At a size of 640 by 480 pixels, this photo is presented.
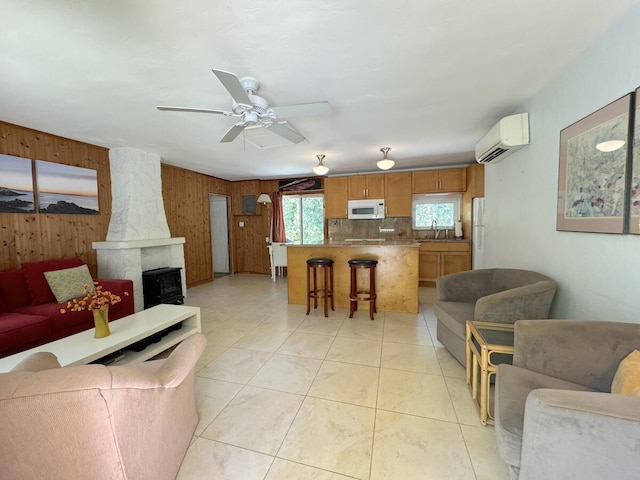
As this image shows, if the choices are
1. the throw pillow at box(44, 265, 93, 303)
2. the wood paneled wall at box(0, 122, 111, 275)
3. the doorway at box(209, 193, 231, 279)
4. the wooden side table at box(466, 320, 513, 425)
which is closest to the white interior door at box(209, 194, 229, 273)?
the doorway at box(209, 193, 231, 279)

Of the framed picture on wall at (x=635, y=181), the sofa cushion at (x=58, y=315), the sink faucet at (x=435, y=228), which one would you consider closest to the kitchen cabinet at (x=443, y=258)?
the sink faucet at (x=435, y=228)

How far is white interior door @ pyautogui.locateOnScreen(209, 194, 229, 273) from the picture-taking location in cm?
672

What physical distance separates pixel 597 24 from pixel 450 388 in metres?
2.53

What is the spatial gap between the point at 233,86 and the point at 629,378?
2434 mm

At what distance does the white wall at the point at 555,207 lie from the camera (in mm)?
1413

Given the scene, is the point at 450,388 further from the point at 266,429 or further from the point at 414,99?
the point at 414,99

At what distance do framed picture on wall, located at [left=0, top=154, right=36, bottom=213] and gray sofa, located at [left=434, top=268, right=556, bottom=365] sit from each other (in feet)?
15.5

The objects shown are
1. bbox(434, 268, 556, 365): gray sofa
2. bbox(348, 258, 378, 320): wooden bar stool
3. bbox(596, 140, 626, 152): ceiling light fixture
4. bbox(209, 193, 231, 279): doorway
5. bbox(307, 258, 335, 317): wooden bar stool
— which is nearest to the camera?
bbox(596, 140, 626, 152): ceiling light fixture

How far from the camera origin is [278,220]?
6.23m

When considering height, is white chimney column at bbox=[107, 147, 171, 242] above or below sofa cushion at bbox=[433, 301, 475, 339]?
above

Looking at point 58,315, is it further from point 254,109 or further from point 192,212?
point 192,212

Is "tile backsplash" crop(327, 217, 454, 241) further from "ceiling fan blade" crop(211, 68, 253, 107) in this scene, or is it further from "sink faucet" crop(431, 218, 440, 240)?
"ceiling fan blade" crop(211, 68, 253, 107)

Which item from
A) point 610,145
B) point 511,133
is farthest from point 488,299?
point 511,133

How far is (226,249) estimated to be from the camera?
6.74 meters
